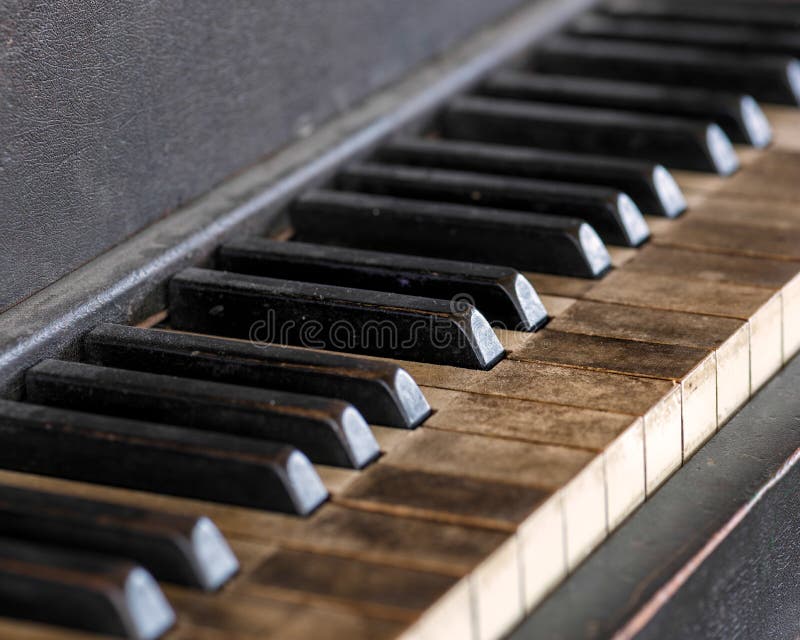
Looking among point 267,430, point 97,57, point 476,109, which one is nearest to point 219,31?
point 97,57

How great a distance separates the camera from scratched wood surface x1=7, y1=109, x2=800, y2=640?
42.9 inches

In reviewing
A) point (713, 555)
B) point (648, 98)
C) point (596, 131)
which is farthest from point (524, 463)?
point (648, 98)

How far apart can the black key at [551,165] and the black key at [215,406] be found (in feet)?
2.31

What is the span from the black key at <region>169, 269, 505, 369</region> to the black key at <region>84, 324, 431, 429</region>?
10cm

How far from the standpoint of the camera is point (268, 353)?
142cm

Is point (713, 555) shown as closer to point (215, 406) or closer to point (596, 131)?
point (215, 406)

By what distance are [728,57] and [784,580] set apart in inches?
44.2

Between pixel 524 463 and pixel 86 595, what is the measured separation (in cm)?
41

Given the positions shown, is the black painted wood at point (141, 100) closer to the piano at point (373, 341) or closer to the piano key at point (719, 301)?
the piano at point (373, 341)

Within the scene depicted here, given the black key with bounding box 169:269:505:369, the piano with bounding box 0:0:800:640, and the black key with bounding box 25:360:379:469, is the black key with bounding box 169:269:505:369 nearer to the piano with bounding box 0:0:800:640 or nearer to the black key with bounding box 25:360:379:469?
the piano with bounding box 0:0:800:640

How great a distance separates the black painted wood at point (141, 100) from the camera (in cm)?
146

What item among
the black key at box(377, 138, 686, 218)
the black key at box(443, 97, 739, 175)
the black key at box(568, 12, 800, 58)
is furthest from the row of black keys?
the black key at box(568, 12, 800, 58)

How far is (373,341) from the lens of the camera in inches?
59.0

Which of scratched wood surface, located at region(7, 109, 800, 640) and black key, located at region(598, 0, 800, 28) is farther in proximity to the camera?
black key, located at region(598, 0, 800, 28)
